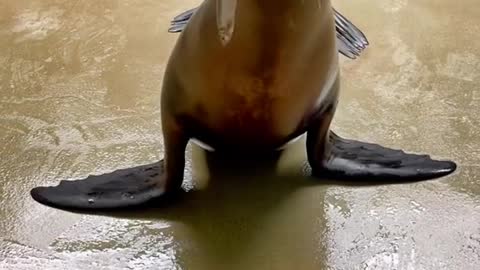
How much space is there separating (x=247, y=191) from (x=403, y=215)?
354 millimetres

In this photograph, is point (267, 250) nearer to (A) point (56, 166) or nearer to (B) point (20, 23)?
(A) point (56, 166)

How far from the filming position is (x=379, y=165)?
6.44 feet

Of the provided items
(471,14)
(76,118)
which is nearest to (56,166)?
(76,118)

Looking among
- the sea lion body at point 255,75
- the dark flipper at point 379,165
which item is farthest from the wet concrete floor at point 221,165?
the sea lion body at point 255,75

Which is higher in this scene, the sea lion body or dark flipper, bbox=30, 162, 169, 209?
the sea lion body

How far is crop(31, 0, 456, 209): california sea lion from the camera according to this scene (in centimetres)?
163

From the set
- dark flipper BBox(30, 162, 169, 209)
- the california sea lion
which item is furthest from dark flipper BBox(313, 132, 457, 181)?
dark flipper BBox(30, 162, 169, 209)

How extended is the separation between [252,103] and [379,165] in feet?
1.33

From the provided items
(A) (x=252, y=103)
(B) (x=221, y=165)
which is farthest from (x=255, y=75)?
(B) (x=221, y=165)

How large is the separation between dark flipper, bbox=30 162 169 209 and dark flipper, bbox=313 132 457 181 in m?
0.39

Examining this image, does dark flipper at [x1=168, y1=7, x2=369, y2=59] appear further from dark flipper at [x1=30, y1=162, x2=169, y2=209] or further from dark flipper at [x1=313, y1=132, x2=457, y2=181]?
dark flipper at [x1=30, y1=162, x2=169, y2=209]

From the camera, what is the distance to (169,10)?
2.64 metres

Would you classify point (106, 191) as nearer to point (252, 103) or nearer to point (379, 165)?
point (252, 103)

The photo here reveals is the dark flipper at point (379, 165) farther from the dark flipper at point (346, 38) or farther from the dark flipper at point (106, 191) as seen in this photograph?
the dark flipper at point (106, 191)
